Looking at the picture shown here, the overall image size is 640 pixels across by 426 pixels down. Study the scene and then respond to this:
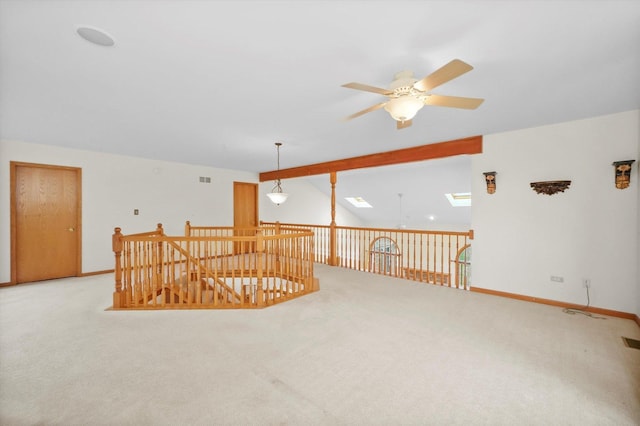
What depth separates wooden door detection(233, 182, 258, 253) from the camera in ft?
25.7

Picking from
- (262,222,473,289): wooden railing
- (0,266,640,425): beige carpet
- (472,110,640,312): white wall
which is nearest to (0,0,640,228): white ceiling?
(472,110,640,312): white wall

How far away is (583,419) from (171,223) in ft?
23.6

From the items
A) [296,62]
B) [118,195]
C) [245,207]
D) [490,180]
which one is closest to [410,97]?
[296,62]

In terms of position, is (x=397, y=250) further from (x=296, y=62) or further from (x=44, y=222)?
(x=44, y=222)

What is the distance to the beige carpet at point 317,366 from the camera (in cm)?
173

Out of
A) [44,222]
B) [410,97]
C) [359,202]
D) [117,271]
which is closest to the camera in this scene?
[410,97]

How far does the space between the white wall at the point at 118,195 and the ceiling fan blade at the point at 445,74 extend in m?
6.20

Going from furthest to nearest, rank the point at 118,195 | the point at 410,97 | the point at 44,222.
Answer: the point at 118,195 → the point at 44,222 → the point at 410,97

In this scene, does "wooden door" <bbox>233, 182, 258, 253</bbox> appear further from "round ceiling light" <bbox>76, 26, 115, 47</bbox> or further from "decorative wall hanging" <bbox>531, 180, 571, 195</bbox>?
"decorative wall hanging" <bbox>531, 180, 571, 195</bbox>

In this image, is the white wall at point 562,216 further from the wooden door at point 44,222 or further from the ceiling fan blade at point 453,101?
the wooden door at point 44,222

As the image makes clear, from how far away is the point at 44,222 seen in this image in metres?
4.86

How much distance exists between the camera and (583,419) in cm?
169

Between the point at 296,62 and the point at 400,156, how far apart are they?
3529mm

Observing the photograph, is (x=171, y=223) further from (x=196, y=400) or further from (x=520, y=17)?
(x=520, y=17)
